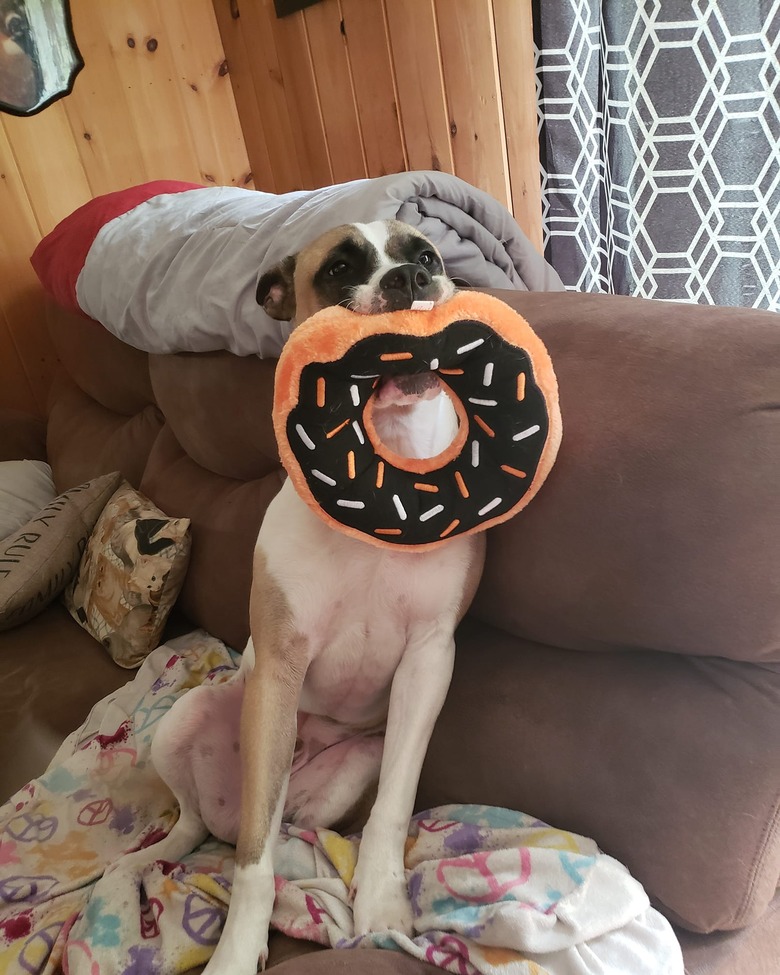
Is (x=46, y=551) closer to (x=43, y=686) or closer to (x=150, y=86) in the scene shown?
(x=43, y=686)

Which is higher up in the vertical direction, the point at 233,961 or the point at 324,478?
the point at 324,478

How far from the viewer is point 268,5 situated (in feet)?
8.31

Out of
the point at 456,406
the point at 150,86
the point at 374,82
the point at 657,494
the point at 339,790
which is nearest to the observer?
the point at 657,494

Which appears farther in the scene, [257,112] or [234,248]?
[257,112]

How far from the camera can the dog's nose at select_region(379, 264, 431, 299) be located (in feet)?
3.00

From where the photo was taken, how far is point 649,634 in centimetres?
87

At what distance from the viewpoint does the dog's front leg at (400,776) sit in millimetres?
938

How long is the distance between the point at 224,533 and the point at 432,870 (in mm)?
897

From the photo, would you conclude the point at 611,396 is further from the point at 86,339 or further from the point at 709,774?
the point at 86,339

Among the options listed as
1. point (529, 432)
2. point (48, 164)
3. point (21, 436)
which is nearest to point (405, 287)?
point (529, 432)

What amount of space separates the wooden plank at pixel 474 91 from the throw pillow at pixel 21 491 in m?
1.62

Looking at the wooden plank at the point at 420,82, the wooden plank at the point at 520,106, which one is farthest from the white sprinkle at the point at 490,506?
the wooden plank at the point at 420,82

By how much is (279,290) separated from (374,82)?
131 centimetres

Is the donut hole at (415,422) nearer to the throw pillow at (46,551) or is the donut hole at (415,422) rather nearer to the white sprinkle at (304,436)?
the white sprinkle at (304,436)
